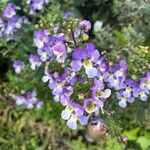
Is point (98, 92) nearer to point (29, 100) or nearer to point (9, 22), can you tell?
point (9, 22)

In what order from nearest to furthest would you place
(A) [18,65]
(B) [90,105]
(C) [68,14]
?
1. (B) [90,105]
2. (C) [68,14]
3. (A) [18,65]

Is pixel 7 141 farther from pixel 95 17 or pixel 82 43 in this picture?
pixel 82 43

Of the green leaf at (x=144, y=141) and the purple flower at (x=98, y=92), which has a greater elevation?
the purple flower at (x=98, y=92)

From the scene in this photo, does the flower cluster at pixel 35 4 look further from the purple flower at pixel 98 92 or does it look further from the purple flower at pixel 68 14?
the purple flower at pixel 98 92

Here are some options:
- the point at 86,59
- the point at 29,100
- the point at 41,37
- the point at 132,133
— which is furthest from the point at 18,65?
the point at 86,59

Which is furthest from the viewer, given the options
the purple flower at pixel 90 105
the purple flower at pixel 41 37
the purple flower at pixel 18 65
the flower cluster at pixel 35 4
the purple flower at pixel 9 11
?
the purple flower at pixel 18 65

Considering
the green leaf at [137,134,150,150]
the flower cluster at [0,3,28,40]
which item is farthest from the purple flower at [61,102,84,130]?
the green leaf at [137,134,150,150]

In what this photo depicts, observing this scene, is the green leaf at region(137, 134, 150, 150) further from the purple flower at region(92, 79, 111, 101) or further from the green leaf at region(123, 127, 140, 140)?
the purple flower at region(92, 79, 111, 101)

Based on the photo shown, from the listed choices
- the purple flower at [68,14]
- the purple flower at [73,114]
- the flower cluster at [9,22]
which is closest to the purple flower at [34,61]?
the flower cluster at [9,22]
